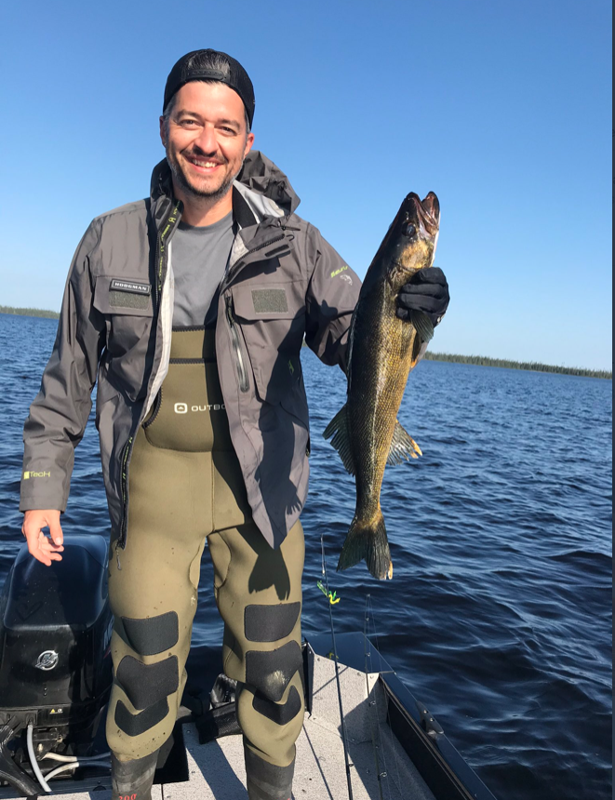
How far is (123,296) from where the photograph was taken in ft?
9.24

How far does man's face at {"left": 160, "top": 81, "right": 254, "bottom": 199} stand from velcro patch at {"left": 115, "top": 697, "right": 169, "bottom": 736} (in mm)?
2479

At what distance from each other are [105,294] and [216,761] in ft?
9.39

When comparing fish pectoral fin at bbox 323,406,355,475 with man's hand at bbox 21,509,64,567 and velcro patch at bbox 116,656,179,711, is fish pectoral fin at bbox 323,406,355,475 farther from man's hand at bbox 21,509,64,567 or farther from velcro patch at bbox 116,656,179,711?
man's hand at bbox 21,509,64,567

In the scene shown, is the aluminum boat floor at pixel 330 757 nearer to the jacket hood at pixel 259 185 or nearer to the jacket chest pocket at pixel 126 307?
the jacket chest pocket at pixel 126 307

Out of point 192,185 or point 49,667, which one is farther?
point 49,667

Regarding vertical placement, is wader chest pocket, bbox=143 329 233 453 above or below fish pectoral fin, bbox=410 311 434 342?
below

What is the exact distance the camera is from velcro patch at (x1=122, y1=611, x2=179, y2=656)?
2754mm

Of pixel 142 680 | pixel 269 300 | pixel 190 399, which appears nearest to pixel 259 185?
pixel 269 300

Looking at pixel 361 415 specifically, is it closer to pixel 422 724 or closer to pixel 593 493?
pixel 422 724

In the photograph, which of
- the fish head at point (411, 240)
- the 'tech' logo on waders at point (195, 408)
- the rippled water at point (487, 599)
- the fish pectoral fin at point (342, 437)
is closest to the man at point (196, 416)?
the 'tech' logo on waders at point (195, 408)

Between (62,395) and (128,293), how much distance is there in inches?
24.8

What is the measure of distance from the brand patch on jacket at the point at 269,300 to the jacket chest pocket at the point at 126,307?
1.63 ft

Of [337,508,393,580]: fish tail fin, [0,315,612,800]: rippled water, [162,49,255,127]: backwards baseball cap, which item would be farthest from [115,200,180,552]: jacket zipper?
[0,315,612,800]: rippled water

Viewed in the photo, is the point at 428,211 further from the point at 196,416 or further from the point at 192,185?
the point at 196,416
